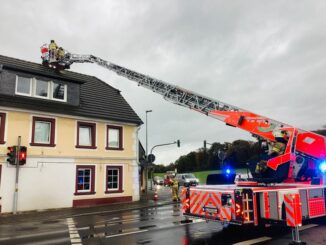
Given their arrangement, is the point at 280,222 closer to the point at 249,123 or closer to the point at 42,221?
the point at 249,123

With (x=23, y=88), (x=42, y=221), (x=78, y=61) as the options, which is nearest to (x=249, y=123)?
(x=42, y=221)

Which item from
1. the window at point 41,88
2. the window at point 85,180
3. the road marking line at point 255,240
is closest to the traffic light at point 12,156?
the window at point 41,88

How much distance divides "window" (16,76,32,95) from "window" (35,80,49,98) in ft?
1.33

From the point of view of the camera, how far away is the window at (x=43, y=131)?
19.1m

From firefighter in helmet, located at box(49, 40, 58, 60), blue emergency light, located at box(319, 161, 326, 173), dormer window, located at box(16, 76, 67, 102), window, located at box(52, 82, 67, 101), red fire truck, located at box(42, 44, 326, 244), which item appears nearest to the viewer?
red fire truck, located at box(42, 44, 326, 244)

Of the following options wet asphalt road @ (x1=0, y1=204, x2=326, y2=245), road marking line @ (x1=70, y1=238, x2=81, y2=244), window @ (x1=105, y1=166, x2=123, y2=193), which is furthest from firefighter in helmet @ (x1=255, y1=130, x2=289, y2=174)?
window @ (x1=105, y1=166, x2=123, y2=193)

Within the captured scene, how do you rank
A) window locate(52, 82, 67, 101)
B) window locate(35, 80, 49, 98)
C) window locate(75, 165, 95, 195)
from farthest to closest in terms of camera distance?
window locate(52, 82, 67, 101)
window locate(75, 165, 95, 195)
window locate(35, 80, 49, 98)

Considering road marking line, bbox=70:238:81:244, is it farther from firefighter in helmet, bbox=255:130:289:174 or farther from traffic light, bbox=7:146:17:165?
traffic light, bbox=7:146:17:165

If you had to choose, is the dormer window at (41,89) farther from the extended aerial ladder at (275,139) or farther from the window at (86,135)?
the extended aerial ladder at (275,139)

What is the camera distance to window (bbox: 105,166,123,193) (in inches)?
866

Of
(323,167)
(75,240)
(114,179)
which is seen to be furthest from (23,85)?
(323,167)

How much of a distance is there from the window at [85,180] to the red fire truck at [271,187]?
10.5 meters

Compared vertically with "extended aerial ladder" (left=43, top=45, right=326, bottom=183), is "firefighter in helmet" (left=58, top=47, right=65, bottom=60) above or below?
above

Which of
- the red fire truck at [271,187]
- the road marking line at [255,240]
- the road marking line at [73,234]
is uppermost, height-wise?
the red fire truck at [271,187]
